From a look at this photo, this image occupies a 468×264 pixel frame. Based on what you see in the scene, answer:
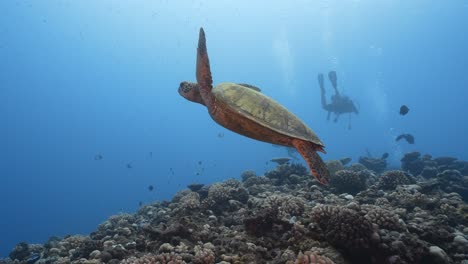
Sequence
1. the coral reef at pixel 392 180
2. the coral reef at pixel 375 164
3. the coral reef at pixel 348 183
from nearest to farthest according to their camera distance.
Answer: the coral reef at pixel 392 180 → the coral reef at pixel 348 183 → the coral reef at pixel 375 164

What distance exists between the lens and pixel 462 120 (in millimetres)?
167125

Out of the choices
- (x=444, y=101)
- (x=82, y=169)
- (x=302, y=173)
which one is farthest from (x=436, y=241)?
(x=444, y=101)

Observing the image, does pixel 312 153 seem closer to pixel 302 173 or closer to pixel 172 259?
pixel 172 259

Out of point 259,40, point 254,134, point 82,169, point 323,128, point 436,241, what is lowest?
point 436,241

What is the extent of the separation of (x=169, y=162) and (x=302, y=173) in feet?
544

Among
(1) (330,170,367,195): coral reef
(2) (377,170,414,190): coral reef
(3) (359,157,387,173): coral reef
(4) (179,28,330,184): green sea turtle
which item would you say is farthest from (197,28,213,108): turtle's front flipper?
(3) (359,157,387,173): coral reef

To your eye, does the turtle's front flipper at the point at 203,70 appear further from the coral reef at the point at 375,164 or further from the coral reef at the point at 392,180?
the coral reef at the point at 375,164

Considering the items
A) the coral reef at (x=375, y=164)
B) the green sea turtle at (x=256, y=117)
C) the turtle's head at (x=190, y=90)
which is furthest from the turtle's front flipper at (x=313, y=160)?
the coral reef at (x=375, y=164)

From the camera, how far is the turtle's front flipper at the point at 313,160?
500 centimetres

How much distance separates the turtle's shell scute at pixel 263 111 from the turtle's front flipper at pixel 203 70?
0.17 metres

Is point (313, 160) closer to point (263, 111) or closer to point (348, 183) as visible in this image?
point (263, 111)

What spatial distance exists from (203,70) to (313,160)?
277 centimetres

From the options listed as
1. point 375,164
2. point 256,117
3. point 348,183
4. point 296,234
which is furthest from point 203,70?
point 375,164

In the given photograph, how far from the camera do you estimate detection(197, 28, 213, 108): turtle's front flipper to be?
5090mm
